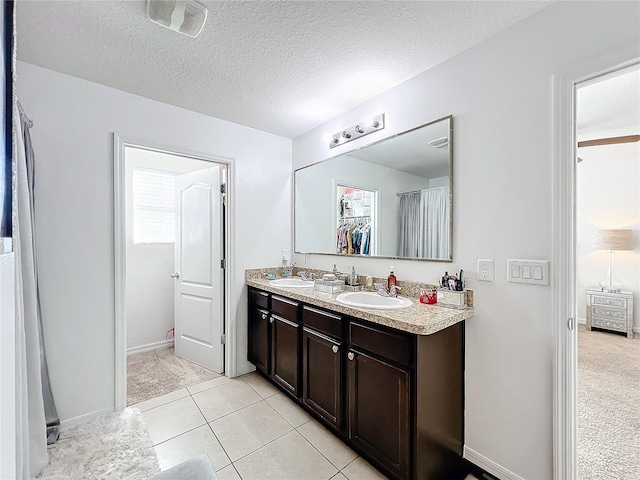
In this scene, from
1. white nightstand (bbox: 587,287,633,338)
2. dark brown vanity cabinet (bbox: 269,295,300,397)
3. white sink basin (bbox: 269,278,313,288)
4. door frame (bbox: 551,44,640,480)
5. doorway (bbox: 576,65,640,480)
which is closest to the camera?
door frame (bbox: 551,44,640,480)

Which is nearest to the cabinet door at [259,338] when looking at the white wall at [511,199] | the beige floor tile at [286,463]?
the beige floor tile at [286,463]

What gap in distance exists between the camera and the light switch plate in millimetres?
1397

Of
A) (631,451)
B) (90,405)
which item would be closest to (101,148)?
(90,405)

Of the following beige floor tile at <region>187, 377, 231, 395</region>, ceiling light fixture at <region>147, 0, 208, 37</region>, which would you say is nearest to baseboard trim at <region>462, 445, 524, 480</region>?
beige floor tile at <region>187, 377, 231, 395</region>

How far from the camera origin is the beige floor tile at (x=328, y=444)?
1.70 m

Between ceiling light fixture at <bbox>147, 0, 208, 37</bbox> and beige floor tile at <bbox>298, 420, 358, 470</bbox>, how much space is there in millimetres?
2505

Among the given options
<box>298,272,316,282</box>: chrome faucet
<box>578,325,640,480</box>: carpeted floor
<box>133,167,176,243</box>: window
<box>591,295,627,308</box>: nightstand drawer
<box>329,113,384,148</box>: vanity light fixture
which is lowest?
<box>578,325,640,480</box>: carpeted floor

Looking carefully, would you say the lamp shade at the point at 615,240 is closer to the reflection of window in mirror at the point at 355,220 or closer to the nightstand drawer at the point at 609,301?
the nightstand drawer at the point at 609,301

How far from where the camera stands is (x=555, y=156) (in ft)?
4.47

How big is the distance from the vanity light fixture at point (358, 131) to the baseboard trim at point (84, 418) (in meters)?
2.75

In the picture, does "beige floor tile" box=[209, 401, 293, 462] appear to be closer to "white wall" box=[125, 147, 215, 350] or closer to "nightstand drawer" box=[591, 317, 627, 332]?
"white wall" box=[125, 147, 215, 350]

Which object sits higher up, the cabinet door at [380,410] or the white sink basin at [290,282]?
the white sink basin at [290,282]

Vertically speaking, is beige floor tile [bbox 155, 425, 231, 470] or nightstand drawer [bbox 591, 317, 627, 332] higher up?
nightstand drawer [bbox 591, 317, 627, 332]

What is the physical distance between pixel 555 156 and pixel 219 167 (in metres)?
2.55
